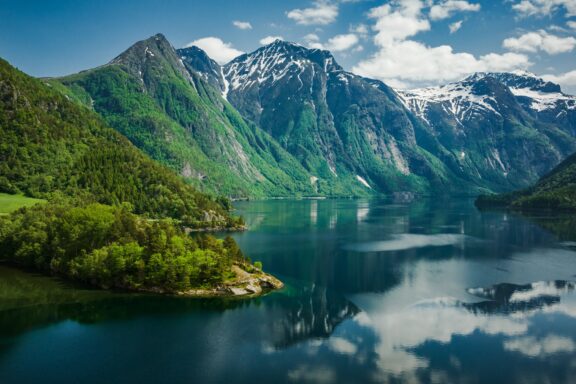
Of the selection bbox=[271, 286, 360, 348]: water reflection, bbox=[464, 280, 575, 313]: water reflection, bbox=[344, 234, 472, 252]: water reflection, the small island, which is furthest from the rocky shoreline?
bbox=[344, 234, 472, 252]: water reflection

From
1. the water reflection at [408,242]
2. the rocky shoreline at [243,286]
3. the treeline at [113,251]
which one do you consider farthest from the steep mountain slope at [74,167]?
the rocky shoreline at [243,286]

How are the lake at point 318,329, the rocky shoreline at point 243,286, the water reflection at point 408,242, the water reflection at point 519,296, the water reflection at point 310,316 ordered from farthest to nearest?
1. the water reflection at point 408,242
2. the rocky shoreline at point 243,286
3. the water reflection at point 519,296
4. the water reflection at point 310,316
5. the lake at point 318,329

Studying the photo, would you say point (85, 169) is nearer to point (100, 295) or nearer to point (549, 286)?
point (100, 295)

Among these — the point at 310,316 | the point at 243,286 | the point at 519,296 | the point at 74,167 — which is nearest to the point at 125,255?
the point at 243,286

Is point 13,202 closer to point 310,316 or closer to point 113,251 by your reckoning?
point 113,251

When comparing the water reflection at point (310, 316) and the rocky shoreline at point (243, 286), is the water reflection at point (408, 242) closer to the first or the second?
the rocky shoreline at point (243, 286)

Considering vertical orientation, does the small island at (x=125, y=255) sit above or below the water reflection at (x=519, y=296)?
above

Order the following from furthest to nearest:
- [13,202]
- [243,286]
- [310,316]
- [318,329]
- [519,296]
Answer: [13,202], [519,296], [243,286], [310,316], [318,329]
